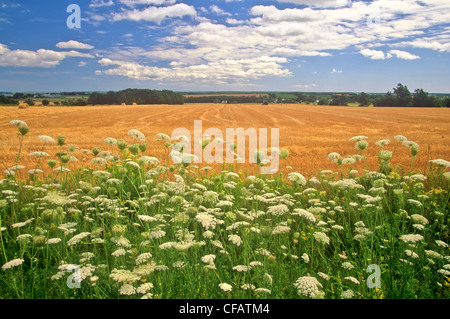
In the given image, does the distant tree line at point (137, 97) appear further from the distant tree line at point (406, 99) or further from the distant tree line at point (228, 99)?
the distant tree line at point (406, 99)

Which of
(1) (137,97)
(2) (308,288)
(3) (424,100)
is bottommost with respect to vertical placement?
(2) (308,288)

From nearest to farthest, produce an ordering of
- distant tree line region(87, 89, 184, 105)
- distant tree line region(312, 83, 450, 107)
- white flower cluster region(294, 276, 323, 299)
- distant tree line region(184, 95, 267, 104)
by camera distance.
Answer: white flower cluster region(294, 276, 323, 299), distant tree line region(87, 89, 184, 105), distant tree line region(312, 83, 450, 107), distant tree line region(184, 95, 267, 104)

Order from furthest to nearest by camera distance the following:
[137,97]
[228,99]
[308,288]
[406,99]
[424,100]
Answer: [228,99] → [137,97] → [424,100] → [406,99] → [308,288]

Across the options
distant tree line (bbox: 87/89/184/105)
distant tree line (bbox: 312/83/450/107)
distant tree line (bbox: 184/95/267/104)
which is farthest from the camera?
distant tree line (bbox: 184/95/267/104)

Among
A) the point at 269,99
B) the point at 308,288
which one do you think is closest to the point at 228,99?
the point at 269,99

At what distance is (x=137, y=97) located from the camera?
151ft

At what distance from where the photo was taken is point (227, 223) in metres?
3.97

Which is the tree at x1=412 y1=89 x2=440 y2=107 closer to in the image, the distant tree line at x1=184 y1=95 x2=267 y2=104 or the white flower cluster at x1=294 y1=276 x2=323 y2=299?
the distant tree line at x1=184 y1=95 x2=267 y2=104

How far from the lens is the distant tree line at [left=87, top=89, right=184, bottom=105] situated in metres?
31.3

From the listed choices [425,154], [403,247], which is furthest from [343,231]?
[425,154]

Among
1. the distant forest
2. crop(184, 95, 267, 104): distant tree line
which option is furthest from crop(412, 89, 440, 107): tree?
crop(184, 95, 267, 104): distant tree line

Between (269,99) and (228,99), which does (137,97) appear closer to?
(228,99)

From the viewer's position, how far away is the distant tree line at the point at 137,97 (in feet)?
103

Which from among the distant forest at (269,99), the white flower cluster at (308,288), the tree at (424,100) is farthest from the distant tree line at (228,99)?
the white flower cluster at (308,288)
